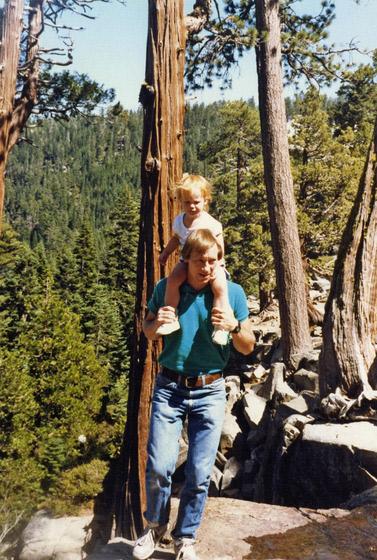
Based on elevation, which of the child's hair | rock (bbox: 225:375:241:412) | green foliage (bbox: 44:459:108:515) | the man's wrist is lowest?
green foliage (bbox: 44:459:108:515)

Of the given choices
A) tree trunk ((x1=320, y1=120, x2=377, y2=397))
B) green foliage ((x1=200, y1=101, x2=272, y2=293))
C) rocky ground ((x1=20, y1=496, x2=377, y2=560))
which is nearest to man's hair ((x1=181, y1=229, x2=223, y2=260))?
rocky ground ((x1=20, y1=496, x2=377, y2=560))

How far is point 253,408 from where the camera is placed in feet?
29.0

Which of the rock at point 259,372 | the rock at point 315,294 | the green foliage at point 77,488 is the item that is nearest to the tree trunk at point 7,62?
the green foliage at point 77,488

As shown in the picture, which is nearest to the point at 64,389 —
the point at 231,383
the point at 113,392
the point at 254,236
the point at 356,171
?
the point at 113,392

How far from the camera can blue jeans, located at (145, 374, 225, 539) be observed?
283 centimetres

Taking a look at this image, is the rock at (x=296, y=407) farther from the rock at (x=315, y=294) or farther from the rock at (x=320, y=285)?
the rock at (x=320, y=285)

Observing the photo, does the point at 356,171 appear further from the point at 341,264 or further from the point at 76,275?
the point at 76,275

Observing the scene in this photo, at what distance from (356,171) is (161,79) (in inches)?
574

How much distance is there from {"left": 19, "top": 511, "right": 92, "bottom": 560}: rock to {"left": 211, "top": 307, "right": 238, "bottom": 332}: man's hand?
4.26 metres

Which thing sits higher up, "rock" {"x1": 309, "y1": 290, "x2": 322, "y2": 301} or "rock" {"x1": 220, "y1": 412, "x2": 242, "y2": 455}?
"rock" {"x1": 309, "y1": 290, "x2": 322, "y2": 301}

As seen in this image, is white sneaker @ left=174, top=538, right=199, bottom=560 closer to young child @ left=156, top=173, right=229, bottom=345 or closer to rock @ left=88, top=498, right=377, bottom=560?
rock @ left=88, top=498, right=377, bottom=560

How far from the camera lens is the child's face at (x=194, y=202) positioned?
3371mm

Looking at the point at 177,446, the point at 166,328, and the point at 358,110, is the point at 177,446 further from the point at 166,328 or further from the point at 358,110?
the point at 358,110

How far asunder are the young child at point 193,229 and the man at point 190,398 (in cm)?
→ 6
